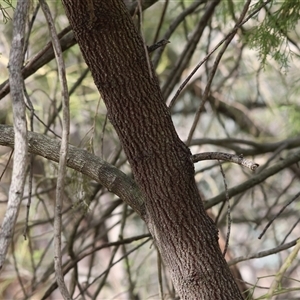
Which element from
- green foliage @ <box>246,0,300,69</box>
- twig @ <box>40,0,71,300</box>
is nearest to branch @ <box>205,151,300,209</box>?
green foliage @ <box>246,0,300,69</box>

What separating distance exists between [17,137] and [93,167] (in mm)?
473

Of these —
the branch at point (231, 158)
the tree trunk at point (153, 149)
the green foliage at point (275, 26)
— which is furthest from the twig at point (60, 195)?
the green foliage at point (275, 26)

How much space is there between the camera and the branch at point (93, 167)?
1.21 metres

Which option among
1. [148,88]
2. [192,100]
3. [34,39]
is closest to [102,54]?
[148,88]

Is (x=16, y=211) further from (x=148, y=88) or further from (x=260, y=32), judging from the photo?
(x=260, y=32)

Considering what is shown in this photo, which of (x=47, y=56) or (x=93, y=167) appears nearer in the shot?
(x=93, y=167)

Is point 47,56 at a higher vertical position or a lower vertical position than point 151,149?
higher

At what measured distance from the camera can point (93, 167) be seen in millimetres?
1224

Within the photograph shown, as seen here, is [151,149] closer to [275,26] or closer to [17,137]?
[17,137]

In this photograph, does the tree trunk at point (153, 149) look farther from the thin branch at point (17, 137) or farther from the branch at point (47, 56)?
the branch at point (47, 56)

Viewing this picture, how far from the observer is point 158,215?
3.78 ft

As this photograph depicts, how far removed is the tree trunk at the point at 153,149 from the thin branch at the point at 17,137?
171 mm

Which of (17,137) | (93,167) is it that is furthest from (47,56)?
(17,137)

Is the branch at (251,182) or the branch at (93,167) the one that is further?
the branch at (251,182)
